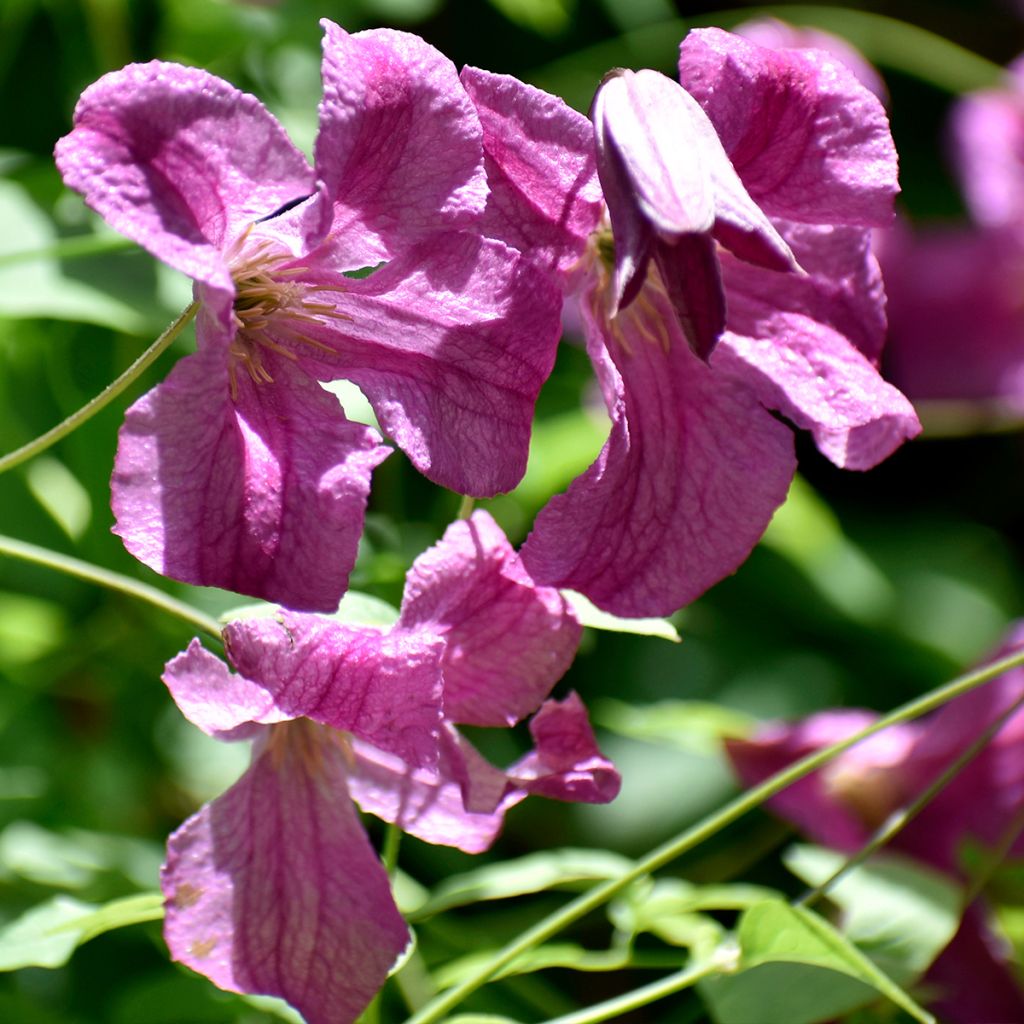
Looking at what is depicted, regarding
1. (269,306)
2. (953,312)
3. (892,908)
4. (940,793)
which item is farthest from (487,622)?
(953,312)

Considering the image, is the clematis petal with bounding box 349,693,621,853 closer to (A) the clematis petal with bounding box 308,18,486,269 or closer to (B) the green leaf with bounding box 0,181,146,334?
(A) the clematis petal with bounding box 308,18,486,269

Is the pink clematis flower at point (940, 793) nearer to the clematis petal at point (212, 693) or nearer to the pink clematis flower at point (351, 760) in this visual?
the pink clematis flower at point (351, 760)

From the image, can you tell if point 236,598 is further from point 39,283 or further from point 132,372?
point 132,372

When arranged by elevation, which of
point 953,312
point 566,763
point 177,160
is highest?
point 177,160

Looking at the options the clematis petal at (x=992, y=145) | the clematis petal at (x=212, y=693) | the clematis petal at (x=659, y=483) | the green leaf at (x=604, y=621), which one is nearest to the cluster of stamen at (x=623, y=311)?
the clematis petal at (x=659, y=483)

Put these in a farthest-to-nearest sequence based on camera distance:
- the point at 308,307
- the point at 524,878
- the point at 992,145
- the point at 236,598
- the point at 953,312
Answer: the point at 953,312, the point at 992,145, the point at 236,598, the point at 524,878, the point at 308,307

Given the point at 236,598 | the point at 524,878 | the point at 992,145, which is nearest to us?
the point at 524,878
